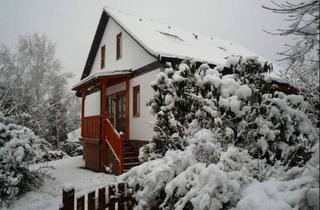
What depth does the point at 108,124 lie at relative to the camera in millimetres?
11008

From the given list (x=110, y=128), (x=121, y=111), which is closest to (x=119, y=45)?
(x=121, y=111)

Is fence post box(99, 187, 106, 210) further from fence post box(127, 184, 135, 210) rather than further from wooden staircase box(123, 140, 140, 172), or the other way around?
wooden staircase box(123, 140, 140, 172)

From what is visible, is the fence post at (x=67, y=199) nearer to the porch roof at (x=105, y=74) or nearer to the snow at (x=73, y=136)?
the porch roof at (x=105, y=74)

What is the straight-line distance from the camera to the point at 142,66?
12039 mm

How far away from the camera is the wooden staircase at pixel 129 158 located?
10320 mm

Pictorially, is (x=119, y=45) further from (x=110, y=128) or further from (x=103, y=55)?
(x=110, y=128)

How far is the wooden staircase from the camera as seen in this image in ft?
33.9

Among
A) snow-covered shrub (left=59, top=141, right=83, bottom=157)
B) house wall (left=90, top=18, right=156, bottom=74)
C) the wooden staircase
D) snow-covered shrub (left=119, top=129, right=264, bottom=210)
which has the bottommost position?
snow-covered shrub (left=59, top=141, right=83, bottom=157)

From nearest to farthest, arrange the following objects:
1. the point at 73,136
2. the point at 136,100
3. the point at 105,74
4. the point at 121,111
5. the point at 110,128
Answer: the point at 110,128
the point at 105,74
the point at 136,100
the point at 121,111
the point at 73,136

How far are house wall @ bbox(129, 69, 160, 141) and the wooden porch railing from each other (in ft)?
4.50

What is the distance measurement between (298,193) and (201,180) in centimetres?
99

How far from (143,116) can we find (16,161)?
16.4 ft

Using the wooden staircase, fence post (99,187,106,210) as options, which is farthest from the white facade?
fence post (99,187,106,210)

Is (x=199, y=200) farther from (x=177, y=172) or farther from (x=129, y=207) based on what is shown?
(x=129, y=207)
